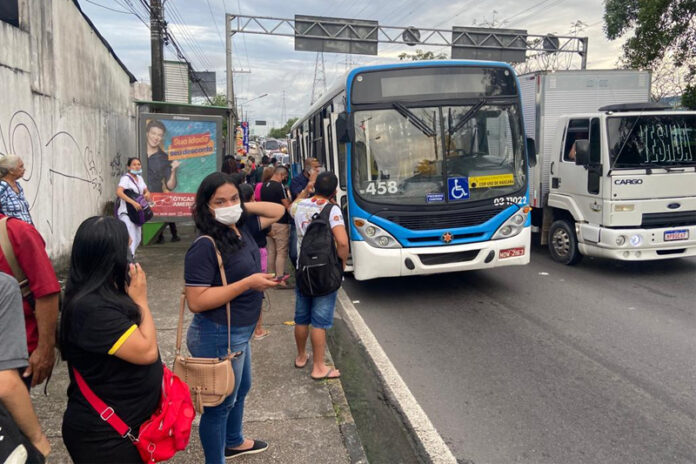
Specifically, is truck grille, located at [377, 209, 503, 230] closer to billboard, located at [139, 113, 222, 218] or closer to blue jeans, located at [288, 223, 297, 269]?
blue jeans, located at [288, 223, 297, 269]

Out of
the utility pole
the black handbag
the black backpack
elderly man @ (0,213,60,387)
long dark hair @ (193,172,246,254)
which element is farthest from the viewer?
the utility pole

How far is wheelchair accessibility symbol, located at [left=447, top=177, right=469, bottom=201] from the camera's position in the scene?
6.99 meters

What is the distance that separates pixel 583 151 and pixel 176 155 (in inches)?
284

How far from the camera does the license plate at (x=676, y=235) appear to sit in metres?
7.83

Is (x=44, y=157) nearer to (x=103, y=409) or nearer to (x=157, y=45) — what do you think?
(x=103, y=409)

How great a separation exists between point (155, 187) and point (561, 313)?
7.64m

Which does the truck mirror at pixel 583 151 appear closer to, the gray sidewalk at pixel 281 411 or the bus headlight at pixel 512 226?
the bus headlight at pixel 512 226

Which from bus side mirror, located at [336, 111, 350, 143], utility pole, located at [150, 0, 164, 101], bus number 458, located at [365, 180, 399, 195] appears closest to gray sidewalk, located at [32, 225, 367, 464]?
bus number 458, located at [365, 180, 399, 195]

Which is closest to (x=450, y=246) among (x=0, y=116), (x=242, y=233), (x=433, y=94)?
(x=433, y=94)

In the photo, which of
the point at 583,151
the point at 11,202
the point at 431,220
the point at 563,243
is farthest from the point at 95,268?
the point at 563,243

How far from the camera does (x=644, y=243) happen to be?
776 centimetres

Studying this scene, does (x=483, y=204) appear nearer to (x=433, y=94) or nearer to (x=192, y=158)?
(x=433, y=94)

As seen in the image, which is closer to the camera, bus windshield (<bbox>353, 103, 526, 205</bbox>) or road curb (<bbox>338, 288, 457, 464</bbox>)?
road curb (<bbox>338, 288, 457, 464</bbox>)

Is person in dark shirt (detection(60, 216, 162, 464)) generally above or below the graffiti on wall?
below
